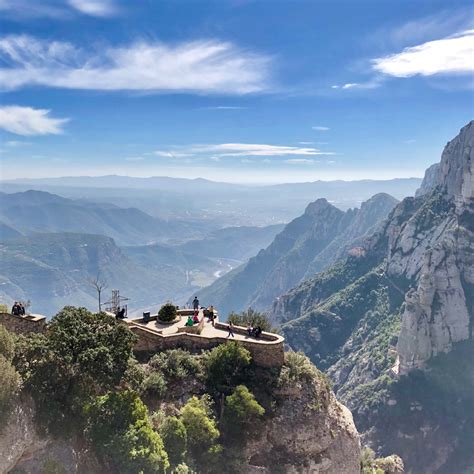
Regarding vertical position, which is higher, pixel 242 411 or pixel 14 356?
pixel 14 356

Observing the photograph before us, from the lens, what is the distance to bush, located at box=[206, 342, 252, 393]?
29172 millimetres

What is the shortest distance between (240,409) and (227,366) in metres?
3.26

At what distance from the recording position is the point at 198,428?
2555 centimetres

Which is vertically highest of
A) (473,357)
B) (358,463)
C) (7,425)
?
(7,425)

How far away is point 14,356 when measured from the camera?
23703 mm

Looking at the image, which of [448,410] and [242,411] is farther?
[448,410]

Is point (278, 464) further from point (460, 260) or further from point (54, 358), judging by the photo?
point (460, 260)

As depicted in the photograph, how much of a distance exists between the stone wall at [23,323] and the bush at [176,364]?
8302mm

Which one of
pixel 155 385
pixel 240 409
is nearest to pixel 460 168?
pixel 240 409

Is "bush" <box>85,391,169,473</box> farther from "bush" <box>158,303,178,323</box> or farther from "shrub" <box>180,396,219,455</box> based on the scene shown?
"bush" <box>158,303,178,323</box>

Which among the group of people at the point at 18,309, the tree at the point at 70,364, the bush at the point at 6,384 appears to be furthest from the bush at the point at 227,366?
the group of people at the point at 18,309

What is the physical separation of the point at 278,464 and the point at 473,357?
10343 centimetres

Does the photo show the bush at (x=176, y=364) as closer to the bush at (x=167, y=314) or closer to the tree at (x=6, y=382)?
the bush at (x=167, y=314)

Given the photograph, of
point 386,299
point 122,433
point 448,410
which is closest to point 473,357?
point 448,410
